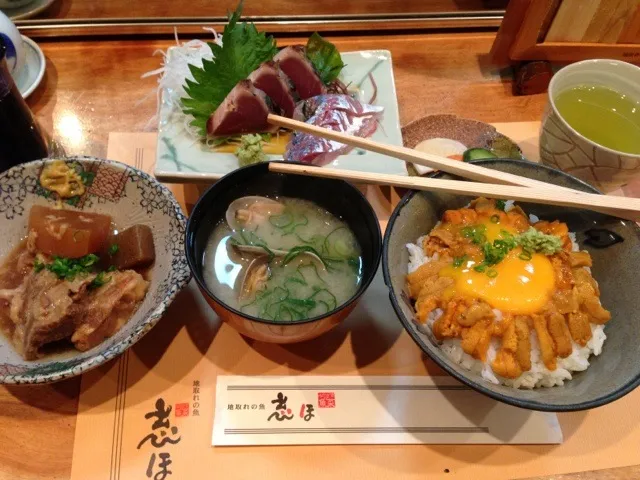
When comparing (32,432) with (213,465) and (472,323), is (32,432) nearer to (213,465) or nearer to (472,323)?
(213,465)

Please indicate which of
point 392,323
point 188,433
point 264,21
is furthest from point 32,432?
point 264,21

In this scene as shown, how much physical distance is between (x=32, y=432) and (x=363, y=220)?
1108 millimetres

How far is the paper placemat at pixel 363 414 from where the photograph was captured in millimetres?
1404

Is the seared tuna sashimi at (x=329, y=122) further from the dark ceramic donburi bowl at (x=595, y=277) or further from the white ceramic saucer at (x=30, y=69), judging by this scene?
the white ceramic saucer at (x=30, y=69)

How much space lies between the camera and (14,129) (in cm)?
173

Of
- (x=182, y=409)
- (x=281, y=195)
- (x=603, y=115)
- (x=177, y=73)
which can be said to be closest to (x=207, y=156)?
(x=281, y=195)

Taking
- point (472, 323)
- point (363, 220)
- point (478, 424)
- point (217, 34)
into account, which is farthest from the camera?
point (217, 34)

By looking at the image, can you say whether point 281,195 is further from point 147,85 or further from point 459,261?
point 147,85

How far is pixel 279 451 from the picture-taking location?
139 centimetres

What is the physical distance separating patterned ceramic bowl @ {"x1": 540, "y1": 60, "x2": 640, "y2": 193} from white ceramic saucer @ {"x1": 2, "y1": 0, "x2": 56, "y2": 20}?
7.57 ft

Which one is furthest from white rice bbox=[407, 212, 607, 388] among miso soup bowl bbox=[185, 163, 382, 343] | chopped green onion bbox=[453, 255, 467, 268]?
miso soup bowl bbox=[185, 163, 382, 343]

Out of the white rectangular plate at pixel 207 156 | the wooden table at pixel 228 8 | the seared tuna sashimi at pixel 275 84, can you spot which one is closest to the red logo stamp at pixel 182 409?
the white rectangular plate at pixel 207 156

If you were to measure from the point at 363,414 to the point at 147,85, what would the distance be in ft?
5.58

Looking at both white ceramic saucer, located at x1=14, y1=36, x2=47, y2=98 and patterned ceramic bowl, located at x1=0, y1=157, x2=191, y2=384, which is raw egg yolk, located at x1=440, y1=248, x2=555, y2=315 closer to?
patterned ceramic bowl, located at x1=0, y1=157, x2=191, y2=384
